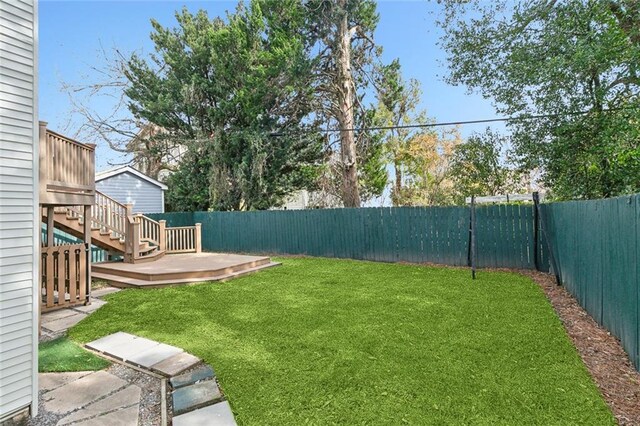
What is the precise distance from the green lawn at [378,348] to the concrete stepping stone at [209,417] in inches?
2.7

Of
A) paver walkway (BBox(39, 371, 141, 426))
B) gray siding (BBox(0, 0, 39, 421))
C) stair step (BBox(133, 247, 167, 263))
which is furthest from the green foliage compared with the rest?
paver walkway (BBox(39, 371, 141, 426))

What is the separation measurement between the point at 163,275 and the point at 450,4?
10.4 metres

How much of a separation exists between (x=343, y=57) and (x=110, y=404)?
Answer: 12.5m

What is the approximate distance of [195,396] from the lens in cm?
258

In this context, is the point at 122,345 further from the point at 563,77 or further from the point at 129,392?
the point at 563,77

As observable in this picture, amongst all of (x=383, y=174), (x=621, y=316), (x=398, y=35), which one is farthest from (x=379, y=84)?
(x=621, y=316)

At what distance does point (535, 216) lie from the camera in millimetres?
7164

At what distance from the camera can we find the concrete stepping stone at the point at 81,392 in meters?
2.51

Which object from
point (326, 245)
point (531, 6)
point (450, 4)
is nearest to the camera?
point (531, 6)

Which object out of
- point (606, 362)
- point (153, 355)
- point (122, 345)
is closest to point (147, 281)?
point (122, 345)

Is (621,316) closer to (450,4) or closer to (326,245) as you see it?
(326,245)

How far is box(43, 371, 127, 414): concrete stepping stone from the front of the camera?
251 cm

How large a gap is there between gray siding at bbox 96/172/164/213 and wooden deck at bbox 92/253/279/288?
22.2ft

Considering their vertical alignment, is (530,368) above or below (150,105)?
below
